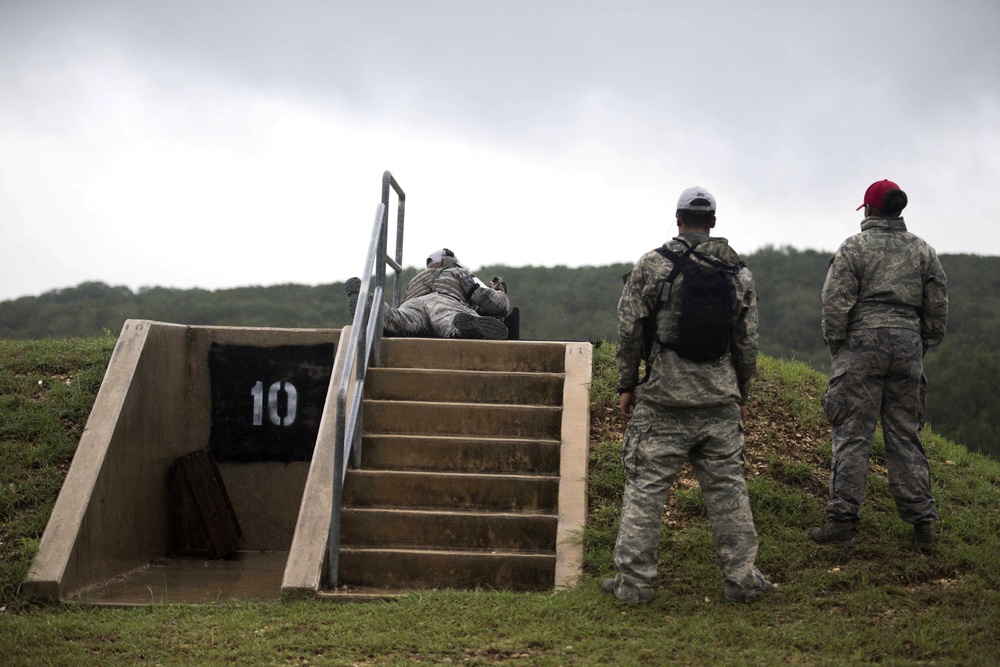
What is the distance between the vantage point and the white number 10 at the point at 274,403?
810 centimetres

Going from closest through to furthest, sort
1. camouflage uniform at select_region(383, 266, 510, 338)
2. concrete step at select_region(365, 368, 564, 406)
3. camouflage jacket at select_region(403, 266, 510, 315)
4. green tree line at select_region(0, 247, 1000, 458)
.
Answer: concrete step at select_region(365, 368, 564, 406) → camouflage uniform at select_region(383, 266, 510, 338) → camouflage jacket at select_region(403, 266, 510, 315) → green tree line at select_region(0, 247, 1000, 458)

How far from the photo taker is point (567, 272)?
35688 mm

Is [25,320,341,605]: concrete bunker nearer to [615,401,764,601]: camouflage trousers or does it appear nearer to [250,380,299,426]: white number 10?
[250,380,299,426]: white number 10

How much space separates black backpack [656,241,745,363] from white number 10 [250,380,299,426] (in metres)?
4.11

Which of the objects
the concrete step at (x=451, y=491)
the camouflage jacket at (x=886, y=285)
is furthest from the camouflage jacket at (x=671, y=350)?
the concrete step at (x=451, y=491)

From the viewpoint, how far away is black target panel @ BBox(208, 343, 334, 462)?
8047mm

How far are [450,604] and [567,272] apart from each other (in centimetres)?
3095

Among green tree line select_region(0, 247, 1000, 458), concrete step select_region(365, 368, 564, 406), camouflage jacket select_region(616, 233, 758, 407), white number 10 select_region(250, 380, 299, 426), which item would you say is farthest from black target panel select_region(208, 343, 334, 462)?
green tree line select_region(0, 247, 1000, 458)

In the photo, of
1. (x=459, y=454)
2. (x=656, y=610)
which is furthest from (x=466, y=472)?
(x=656, y=610)

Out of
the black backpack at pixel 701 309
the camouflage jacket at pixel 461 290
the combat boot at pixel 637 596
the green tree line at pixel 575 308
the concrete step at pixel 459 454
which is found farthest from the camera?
the green tree line at pixel 575 308

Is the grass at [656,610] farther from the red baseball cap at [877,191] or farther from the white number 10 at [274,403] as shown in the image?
the red baseball cap at [877,191]

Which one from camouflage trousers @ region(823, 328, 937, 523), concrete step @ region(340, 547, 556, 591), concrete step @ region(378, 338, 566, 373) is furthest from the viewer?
concrete step @ region(378, 338, 566, 373)

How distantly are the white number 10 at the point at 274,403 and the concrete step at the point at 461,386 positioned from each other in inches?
62.1

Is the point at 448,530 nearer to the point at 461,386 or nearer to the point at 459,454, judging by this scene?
the point at 459,454
